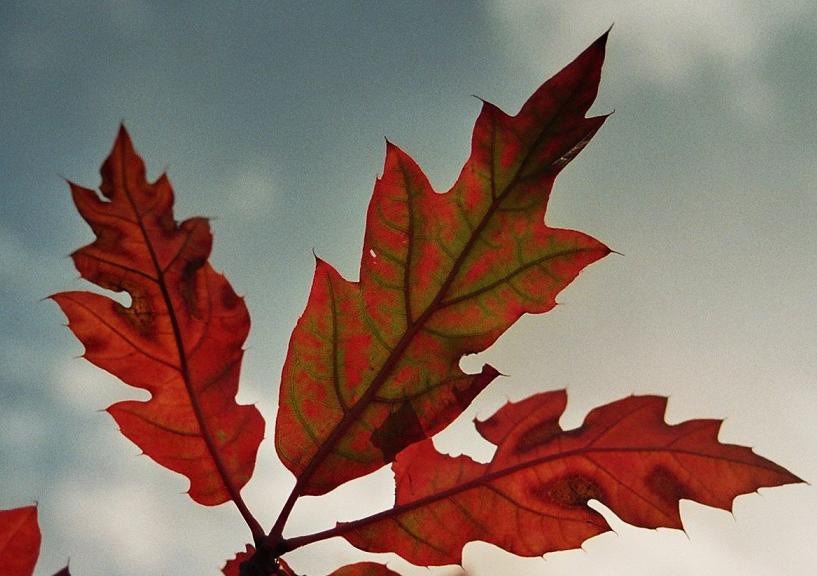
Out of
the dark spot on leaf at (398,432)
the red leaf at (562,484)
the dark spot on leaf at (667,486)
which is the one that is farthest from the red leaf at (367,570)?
the dark spot on leaf at (667,486)

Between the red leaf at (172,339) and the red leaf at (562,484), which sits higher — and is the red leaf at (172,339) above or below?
above

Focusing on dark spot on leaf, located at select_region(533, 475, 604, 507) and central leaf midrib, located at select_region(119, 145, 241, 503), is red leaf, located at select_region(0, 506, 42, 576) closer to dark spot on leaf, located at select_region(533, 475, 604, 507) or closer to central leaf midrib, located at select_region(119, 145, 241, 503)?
central leaf midrib, located at select_region(119, 145, 241, 503)

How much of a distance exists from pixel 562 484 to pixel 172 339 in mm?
606

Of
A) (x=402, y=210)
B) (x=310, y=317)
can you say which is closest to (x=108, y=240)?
(x=310, y=317)

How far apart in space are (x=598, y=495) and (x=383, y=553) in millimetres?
327

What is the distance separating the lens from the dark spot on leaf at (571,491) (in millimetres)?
1141

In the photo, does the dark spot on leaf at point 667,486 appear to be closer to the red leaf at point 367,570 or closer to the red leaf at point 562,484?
the red leaf at point 562,484

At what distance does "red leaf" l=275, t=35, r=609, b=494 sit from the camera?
42.5 inches

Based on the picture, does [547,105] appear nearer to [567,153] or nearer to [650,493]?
[567,153]

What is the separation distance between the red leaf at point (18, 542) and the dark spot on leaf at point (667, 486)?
2.85 ft

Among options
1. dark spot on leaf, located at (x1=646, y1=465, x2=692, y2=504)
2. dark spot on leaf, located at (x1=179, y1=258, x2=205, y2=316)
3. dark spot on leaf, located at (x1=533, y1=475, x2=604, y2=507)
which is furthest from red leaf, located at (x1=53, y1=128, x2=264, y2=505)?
dark spot on leaf, located at (x1=646, y1=465, x2=692, y2=504)

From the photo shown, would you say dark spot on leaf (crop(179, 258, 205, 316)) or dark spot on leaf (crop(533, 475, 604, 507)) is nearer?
dark spot on leaf (crop(179, 258, 205, 316))

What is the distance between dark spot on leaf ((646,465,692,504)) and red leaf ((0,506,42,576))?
869 mm

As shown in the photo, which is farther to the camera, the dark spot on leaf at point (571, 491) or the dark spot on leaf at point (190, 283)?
the dark spot on leaf at point (571, 491)
